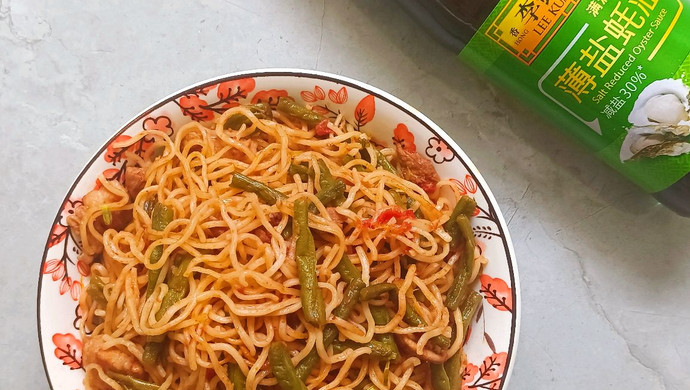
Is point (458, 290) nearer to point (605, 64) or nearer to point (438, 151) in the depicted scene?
point (438, 151)

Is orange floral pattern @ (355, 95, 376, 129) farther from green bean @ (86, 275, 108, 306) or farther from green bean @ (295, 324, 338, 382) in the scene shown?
green bean @ (86, 275, 108, 306)

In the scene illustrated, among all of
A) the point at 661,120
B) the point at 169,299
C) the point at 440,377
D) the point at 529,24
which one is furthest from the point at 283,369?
the point at 661,120

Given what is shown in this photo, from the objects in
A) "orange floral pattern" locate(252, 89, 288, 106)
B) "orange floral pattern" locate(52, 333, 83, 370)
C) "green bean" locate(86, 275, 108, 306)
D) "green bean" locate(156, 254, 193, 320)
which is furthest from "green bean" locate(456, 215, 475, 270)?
"orange floral pattern" locate(52, 333, 83, 370)

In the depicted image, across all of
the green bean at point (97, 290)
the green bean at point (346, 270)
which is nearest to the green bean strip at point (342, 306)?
the green bean at point (346, 270)

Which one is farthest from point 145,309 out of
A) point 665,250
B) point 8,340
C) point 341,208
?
point 665,250

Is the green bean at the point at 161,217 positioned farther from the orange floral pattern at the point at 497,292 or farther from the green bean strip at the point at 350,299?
the orange floral pattern at the point at 497,292
